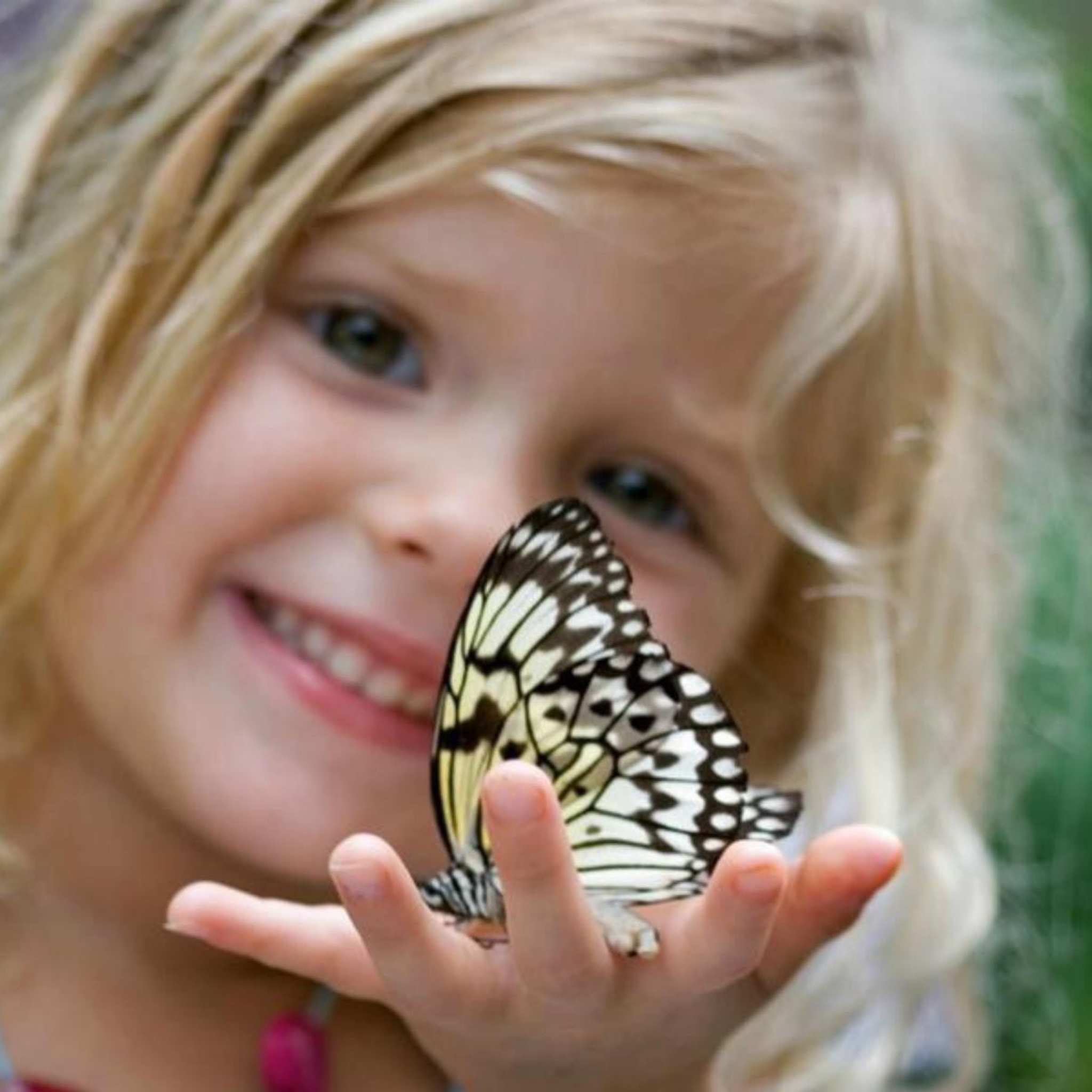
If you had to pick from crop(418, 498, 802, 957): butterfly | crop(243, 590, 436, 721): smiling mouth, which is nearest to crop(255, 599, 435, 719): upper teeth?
crop(243, 590, 436, 721): smiling mouth


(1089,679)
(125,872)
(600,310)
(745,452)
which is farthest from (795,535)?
(1089,679)

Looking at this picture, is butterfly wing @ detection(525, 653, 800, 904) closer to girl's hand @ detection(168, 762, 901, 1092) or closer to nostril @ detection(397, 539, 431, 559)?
girl's hand @ detection(168, 762, 901, 1092)

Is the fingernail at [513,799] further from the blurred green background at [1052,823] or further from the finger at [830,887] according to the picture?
the blurred green background at [1052,823]

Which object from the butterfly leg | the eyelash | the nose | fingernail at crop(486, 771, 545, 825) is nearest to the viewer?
fingernail at crop(486, 771, 545, 825)

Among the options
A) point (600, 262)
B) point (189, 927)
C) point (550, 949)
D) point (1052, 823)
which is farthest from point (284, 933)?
point (1052, 823)

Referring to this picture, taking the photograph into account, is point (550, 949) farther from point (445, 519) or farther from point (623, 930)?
point (445, 519)

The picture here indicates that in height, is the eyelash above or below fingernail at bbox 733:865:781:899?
above

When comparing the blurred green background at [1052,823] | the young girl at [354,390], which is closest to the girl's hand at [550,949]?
the young girl at [354,390]
